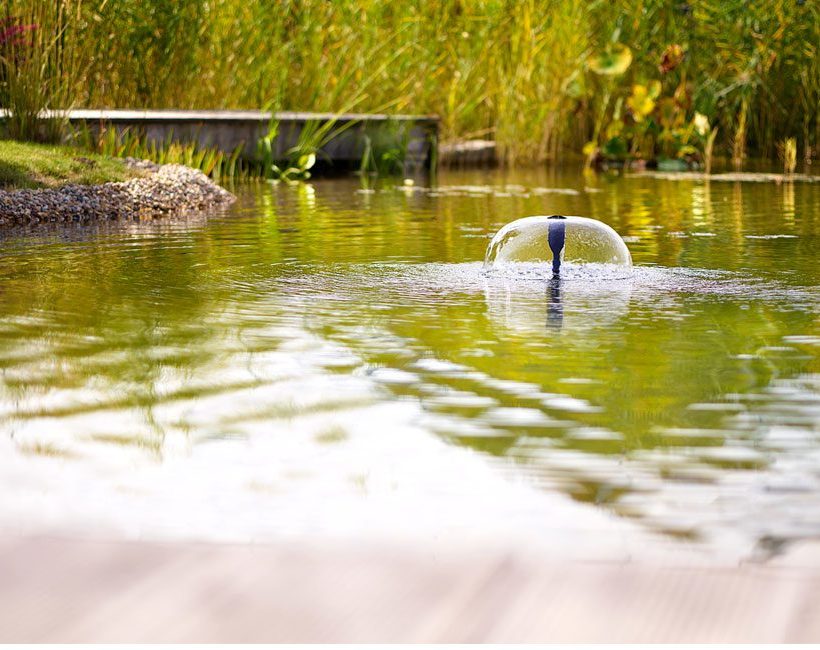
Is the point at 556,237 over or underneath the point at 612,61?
underneath

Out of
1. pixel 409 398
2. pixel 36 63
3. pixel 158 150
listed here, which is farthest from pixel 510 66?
pixel 409 398

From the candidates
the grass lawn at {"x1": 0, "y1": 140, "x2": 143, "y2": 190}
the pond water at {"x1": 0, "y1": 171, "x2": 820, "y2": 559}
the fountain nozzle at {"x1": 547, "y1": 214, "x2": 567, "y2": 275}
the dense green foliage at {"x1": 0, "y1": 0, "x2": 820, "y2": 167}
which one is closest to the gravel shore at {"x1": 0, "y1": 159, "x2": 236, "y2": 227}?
the grass lawn at {"x1": 0, "y1": 140, "x2": 143, "y2": 190}

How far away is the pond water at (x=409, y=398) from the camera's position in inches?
94.0

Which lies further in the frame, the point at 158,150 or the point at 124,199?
the point at 158,150

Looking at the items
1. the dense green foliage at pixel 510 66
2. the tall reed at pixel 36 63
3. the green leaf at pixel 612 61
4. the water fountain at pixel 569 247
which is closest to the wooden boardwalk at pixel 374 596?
the water fountain at pixel 569 247

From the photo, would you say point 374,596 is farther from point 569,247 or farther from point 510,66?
point 510,66

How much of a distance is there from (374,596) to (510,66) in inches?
504

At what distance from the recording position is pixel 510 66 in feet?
47.4

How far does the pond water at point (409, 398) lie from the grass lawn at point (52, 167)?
1.99 meters

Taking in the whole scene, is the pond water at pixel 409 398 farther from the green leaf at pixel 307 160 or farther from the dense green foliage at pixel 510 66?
the dense green foliage at pixel 510 66

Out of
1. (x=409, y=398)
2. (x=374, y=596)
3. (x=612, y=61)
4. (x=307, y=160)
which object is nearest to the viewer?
(x=374, y=596)

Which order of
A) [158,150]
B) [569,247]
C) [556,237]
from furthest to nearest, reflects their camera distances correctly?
[158,150], [569,247], [556,237]

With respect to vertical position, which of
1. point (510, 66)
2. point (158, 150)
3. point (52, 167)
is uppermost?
point (510, 66)

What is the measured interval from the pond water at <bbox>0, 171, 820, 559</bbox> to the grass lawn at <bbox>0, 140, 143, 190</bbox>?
1.99 m
